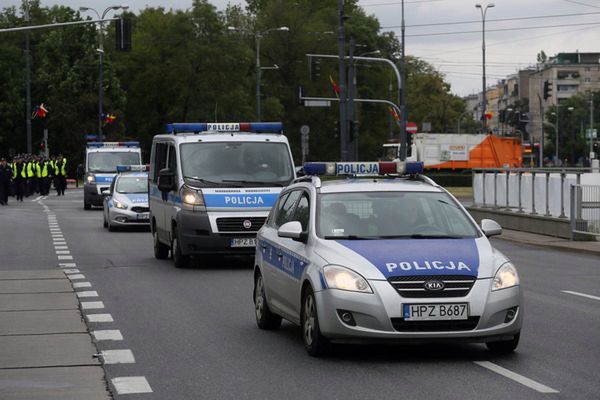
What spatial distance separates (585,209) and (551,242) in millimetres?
993

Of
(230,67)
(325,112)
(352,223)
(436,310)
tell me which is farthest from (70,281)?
(325,112)

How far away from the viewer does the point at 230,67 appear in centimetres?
9494

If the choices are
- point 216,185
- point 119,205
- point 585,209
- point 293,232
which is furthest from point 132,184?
point 293,232

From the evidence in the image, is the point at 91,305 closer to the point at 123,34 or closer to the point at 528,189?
the point at 528,189

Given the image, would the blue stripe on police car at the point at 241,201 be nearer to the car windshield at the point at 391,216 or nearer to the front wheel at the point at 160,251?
the front wheel at the point at 160,251

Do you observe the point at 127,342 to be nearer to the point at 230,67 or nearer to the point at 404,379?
the point at 404,379

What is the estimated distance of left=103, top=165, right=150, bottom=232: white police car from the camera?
33.4 metres

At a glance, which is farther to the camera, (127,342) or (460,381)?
(127,342)

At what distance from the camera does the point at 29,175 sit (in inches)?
2464

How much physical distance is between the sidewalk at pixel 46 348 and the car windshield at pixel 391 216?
7.34 feet

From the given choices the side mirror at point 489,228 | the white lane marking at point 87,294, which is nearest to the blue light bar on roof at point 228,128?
the white lane marking at point 87,294

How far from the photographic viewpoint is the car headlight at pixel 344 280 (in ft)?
34.2

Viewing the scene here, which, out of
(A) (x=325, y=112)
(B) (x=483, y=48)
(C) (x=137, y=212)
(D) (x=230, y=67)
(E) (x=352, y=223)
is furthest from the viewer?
(A) (x=325, y=112)

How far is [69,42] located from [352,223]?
92.3 meters
